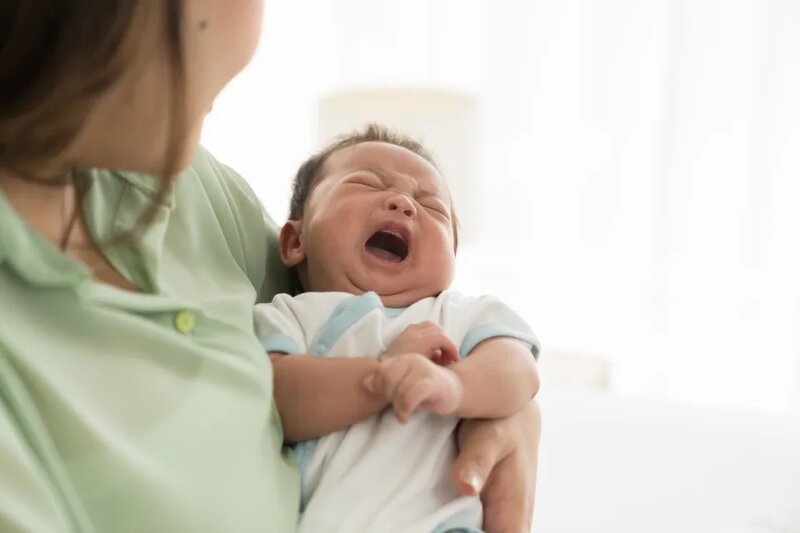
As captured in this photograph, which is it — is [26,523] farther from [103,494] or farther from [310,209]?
[310,209]

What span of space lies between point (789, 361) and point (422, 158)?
178 cm

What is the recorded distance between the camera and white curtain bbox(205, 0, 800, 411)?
2.38 m

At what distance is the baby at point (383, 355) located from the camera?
0.70 metres

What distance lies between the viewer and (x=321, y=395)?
2.38ft

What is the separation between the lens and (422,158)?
1.05m

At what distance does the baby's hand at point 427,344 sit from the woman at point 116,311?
3.9 inches

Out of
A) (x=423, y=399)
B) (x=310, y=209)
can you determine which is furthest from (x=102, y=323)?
(x=310, y=209)

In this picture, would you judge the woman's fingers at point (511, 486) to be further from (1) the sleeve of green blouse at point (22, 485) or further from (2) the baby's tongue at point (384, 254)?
(1) the sleeve of green blouse at point (22, 485)

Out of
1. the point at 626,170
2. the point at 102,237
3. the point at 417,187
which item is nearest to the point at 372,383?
the point at 102,237

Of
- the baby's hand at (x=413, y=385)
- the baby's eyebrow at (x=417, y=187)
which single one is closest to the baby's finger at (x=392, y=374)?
the baby's hand at (x=413, y=385)

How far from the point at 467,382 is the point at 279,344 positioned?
176 mm

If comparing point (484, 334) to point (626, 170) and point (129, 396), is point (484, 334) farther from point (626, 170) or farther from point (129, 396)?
point (626, 170)

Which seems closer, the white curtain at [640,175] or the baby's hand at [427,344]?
the baby's hand at [427,344]

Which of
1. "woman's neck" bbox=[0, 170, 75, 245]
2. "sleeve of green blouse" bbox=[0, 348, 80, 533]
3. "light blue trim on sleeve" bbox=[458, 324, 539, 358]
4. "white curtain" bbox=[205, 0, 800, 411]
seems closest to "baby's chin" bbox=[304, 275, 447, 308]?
"light blue trim on sleeve" bbox=[458, 324, 539, 358]
